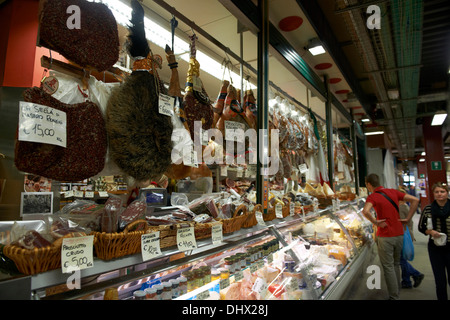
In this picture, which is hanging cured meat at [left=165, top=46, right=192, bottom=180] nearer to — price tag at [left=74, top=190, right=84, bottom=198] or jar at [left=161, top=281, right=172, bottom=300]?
jar at [left=161, top=281, right=172, bottom=300]

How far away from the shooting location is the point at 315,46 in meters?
3.94

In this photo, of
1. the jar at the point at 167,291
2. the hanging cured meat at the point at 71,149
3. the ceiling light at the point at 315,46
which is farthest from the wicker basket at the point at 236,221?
the ceiling light at the point at 315,46

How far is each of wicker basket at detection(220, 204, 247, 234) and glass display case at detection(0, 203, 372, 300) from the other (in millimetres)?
38

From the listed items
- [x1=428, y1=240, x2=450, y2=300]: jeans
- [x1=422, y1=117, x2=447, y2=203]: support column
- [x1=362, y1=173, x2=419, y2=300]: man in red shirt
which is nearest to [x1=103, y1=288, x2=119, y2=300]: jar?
[x1=362, y1=173, x2=419, y2=300]: man in red shirt

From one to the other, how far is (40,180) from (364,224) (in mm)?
5347

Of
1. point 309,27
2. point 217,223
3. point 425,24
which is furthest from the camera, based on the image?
point 425,24

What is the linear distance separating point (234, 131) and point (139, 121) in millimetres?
1014

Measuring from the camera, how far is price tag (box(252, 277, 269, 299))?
6.28 feet

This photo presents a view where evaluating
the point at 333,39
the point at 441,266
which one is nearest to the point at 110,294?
the point at 441,266

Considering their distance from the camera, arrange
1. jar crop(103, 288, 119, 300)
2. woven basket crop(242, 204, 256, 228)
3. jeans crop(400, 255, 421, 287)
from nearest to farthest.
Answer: jar crop(103, 288, 119, 300) → woven basket crop(242, 204, 256, 228) → jeans crop(400, 255, 421, 287)

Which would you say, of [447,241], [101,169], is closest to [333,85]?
[447,241]

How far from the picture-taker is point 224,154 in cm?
216

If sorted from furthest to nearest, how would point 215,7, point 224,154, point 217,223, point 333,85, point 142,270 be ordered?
point 333,85 < point 215,7 < point 224,154 < point 217,223 < point 142,270

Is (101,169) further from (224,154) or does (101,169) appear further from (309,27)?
(309,27)
